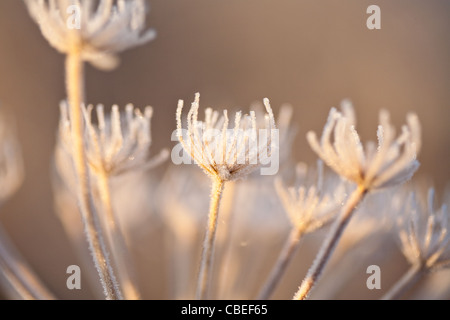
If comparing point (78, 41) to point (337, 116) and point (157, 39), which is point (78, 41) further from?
point (157, 39)

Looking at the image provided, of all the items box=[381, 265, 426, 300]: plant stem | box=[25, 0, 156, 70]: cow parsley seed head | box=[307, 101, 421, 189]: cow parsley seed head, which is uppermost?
box=[25, 0, 156, 70]: cow parsley seed head

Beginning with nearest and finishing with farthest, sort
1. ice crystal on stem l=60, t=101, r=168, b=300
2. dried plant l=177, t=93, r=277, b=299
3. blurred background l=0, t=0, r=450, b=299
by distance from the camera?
dried plant l=177, t=93, r=277, b=299 < ice crystal on stem l=60, t=101, r=168, b=300 < blurred background l=0, t=0, r=450, b=299

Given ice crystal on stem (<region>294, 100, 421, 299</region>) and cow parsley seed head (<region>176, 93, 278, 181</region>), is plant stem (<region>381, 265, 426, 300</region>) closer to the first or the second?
ice crystal on stem (<region>294, 100, 421, 299</region>)

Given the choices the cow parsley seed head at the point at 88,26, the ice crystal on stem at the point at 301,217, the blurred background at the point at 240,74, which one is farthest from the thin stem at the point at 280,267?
the blurred background at the point at 240,74

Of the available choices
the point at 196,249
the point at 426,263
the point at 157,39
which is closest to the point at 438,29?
the point at 157,39

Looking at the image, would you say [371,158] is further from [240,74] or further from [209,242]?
[240,74]

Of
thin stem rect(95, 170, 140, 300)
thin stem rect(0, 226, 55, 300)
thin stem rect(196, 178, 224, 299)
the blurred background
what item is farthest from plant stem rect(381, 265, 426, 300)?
the blurred background
